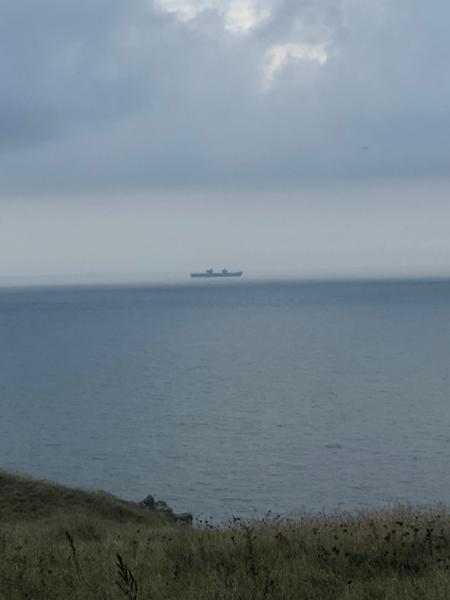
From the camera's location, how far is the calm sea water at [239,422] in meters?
38.4

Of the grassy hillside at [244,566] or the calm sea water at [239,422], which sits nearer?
the grassy hillside at [244,566]

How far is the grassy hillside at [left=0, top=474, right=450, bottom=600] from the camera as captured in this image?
847 centimetres

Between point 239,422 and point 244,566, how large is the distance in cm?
4567

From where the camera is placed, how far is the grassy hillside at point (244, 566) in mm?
8469

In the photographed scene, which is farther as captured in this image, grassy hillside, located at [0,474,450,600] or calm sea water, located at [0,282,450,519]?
calm sea water, located at [0,282,450,519]

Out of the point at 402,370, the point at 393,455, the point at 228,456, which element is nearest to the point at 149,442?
the point at 228,456

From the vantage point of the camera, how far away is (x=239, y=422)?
55188 mm

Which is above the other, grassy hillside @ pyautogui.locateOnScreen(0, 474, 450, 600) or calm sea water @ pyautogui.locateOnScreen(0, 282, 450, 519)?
grassy hillside @ pyautogui.locateOnScreen(0, 474, 450, 600)

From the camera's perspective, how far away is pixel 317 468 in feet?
137

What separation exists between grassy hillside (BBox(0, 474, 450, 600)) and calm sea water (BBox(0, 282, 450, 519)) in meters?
21.4

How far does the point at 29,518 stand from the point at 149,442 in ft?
82.9

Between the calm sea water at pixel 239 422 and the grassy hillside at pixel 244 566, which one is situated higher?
the grassy hillside at pixel 244 566

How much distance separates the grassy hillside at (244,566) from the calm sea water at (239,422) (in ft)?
70.4

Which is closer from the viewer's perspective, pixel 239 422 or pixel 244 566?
pixel 244 566
